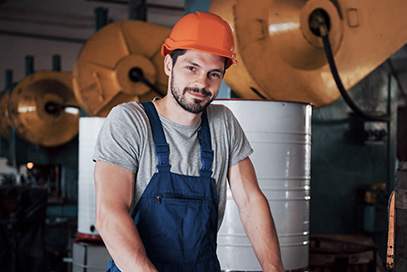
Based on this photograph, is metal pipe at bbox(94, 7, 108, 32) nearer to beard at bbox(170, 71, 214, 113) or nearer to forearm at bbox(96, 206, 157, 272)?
beard at bbox(170, 71, 214, 113)

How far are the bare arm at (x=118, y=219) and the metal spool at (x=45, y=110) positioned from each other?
21.6 ft

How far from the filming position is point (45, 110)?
828cm

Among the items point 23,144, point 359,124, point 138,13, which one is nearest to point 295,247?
point 359,124

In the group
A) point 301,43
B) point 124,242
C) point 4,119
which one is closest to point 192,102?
point 124,242

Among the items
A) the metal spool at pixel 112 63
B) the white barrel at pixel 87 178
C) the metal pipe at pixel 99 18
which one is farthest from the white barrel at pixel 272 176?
the metal pipe at pixel 99 18

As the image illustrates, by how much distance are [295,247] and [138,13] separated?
4.06m

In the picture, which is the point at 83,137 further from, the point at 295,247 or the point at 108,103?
the point at 295,247

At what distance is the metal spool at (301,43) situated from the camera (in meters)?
3.01

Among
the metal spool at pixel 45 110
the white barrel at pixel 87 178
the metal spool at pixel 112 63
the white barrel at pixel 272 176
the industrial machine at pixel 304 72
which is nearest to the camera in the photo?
the white barrel at pixel 272 176

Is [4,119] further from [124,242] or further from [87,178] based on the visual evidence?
[124,242]

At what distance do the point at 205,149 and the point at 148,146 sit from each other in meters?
0.22

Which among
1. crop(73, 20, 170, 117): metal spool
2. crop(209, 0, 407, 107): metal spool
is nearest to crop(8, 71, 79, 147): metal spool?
crop(73, 20, 170, 117): metal spool

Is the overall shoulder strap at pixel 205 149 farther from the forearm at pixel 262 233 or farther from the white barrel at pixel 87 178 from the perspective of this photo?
the white barrel at pixel 87 178

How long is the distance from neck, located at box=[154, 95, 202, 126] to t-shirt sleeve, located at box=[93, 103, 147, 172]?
0.36ft
